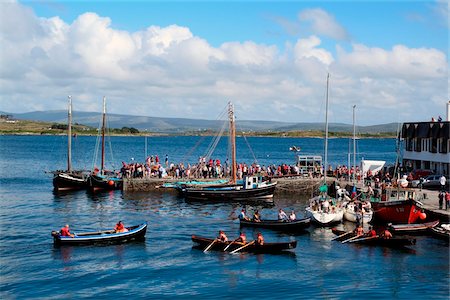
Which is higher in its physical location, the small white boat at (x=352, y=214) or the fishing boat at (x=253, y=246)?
the small white boat at (x=352, y=214)

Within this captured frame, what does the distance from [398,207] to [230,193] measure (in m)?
21.7

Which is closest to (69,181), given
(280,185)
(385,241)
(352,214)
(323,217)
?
(280,185)

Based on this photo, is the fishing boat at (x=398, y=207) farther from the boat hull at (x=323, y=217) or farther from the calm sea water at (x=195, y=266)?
the boat hull at (x=323, y=217)

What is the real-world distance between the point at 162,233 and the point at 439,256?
21597 mm

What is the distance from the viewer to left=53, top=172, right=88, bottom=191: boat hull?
72375 mm

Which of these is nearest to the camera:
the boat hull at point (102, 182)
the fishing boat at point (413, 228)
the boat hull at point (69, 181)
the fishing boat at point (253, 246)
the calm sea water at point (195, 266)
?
the calm sea water at point (195, 266)

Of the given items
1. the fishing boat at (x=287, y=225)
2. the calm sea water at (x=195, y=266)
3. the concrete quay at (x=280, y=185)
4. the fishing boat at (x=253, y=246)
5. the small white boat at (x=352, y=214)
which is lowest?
the calm sea water at (x=195, y=266)

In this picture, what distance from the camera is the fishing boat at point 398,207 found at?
48.8 meters

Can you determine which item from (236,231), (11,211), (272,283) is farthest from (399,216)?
(11,211)

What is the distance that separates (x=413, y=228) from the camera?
154 ft

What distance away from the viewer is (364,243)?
143ft

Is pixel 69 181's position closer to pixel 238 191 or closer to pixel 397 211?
pixel 238 191

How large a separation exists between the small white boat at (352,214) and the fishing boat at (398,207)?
3.33 feet

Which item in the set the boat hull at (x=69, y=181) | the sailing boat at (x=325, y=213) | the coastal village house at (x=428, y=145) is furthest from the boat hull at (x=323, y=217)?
the boat hull at (x=69, y=181)
